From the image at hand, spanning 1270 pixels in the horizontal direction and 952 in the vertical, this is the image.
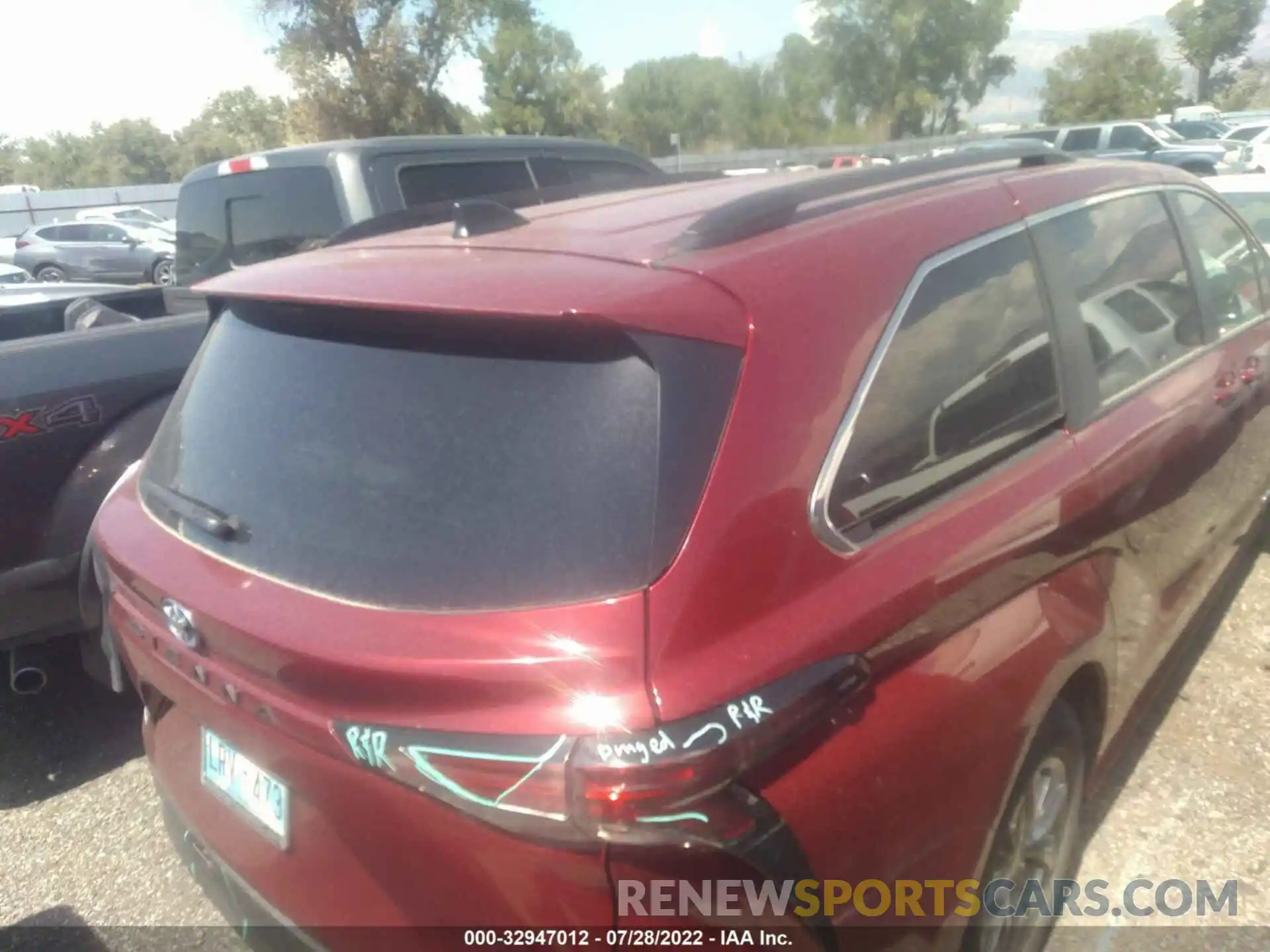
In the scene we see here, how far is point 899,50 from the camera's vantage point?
51188 millimetres

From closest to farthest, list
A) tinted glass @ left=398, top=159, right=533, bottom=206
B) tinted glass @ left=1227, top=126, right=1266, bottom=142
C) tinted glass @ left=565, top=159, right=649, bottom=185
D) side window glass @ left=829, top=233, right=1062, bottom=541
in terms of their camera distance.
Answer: side window glass @ left=829, top=233, right=1062, bottom=541 → tinted glass @ left=398, top=159, right=533, bottom=206 → tinted glass @ left=565, top=159, right=649, bottom=185 → tinted glass @ left=1227, top=126, right=1266, bottom=142

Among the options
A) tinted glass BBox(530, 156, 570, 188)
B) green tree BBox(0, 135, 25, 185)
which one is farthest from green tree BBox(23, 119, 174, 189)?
tinted glass BBox(530, 156, 570, 188)

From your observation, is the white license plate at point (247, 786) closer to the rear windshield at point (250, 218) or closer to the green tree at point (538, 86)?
the rear windshield at point (250, 218)

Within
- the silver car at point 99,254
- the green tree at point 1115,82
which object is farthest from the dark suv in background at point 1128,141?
the green tree at point 1115,82

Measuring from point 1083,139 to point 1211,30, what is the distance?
136 feet

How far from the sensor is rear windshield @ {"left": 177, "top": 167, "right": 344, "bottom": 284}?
4.92 metres

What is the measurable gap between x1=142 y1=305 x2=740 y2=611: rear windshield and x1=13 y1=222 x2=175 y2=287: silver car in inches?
905

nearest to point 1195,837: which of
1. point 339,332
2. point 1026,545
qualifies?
point 1026,545

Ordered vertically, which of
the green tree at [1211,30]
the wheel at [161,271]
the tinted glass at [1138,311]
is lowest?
the wheel at [161,271]

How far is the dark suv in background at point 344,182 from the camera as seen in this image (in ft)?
15.9

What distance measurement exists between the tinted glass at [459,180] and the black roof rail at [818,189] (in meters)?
2.58

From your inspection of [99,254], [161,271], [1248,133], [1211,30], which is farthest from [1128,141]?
[1211,30]

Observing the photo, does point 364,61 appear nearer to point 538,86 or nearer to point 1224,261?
point 538,86

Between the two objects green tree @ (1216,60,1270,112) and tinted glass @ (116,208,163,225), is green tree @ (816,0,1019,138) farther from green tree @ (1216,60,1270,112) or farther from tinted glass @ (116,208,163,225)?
tinted glass @ (116,208,163,225)
